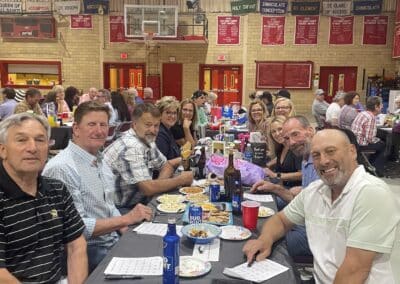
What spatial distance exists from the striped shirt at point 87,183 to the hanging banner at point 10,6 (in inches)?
435

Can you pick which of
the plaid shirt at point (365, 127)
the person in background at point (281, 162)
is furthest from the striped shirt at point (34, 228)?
the plaid shirt at point (365, 127)

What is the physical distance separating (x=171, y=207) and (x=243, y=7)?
9.49m

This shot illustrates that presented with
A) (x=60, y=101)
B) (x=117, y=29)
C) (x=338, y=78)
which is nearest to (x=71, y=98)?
(x=60, y=101)

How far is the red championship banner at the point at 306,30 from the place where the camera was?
11296mm

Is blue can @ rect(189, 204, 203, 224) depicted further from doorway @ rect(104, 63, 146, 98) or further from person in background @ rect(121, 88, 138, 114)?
doorway @ rect(104, 63, 146, 98)

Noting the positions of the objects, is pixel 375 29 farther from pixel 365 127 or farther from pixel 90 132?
pixel 90 132

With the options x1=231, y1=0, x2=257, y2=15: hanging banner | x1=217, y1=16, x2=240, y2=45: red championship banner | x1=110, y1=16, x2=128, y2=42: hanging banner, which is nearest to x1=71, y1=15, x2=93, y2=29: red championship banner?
x1=110, y1=16, x2=128, y2=42: hanging banner

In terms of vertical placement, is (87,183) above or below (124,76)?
below

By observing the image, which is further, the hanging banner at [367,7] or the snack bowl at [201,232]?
the hanging banner at [367,7]

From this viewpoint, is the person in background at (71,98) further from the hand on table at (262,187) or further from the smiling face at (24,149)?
the smiling face at (24,149)

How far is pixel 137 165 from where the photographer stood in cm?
281

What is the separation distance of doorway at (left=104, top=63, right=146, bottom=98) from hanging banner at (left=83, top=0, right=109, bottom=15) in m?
1.55

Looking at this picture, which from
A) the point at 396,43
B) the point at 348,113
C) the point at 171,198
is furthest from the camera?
the point at 396,43

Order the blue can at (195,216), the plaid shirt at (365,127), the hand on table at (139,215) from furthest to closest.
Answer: the plaid shirt at (365,127)
the hand on table at (139,215)
the blue can at (195,216)
